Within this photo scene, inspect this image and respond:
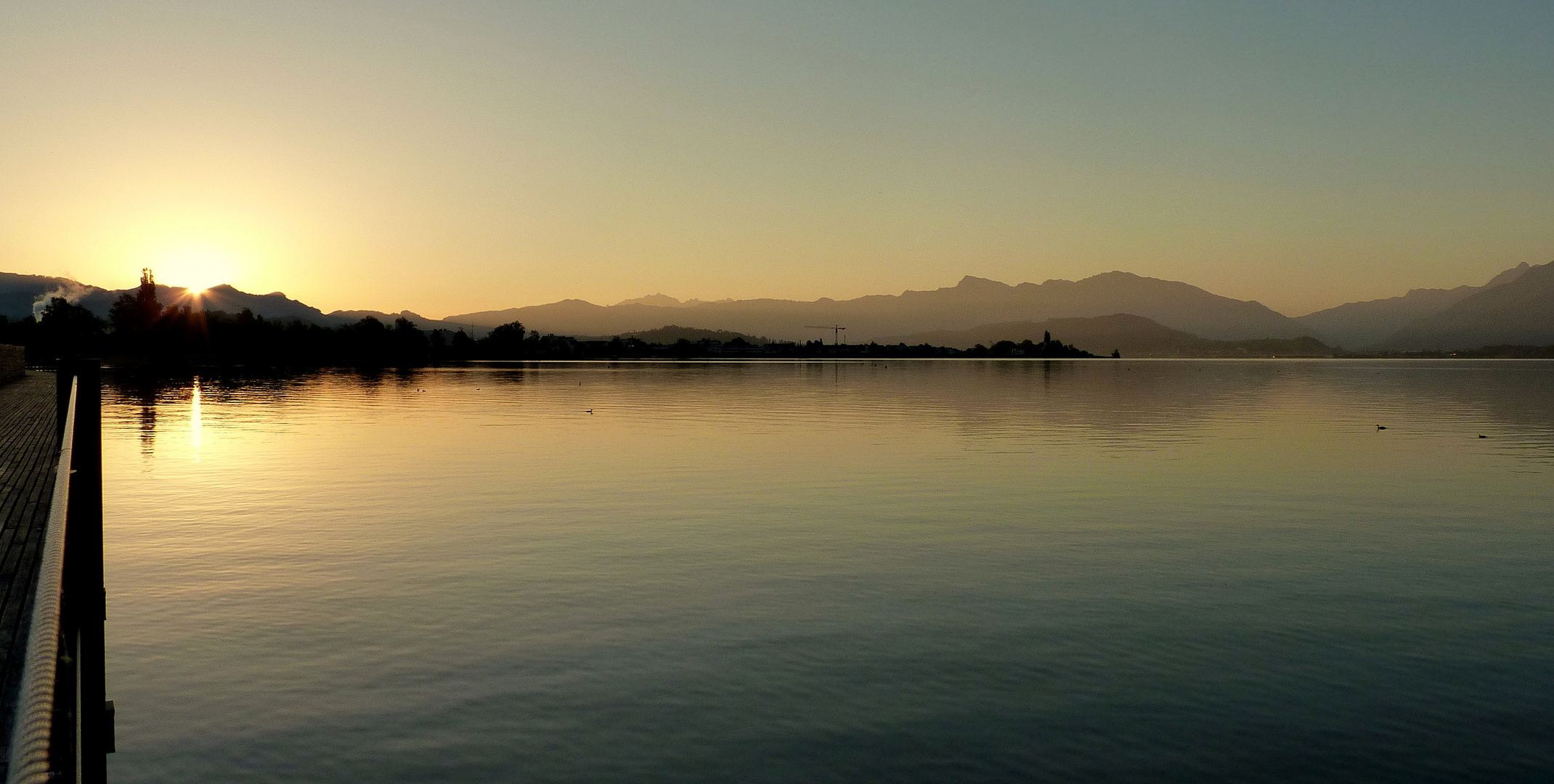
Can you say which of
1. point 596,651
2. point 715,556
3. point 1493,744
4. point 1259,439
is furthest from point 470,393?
point 1493,744

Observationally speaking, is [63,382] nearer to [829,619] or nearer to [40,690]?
[829,619]

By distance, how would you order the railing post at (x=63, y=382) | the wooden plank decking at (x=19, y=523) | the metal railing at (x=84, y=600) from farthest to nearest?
1. the railing post at (x=63, y=382)
2. the wooden plank decking at (x=19, y=523)
3. the metal railing at (x=84, y=600)

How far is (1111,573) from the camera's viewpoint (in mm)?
22047

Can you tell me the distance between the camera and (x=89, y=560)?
9109 mm

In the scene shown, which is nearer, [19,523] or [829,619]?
[829,619]

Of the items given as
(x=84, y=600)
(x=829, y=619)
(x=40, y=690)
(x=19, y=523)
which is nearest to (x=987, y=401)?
(x=829, y=619)

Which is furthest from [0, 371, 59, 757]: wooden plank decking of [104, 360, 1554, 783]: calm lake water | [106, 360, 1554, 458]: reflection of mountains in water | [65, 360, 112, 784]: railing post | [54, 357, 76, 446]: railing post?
[106, 360, 1554, 458]: reflection of mountains in water

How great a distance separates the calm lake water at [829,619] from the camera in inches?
490

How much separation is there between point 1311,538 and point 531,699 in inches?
833

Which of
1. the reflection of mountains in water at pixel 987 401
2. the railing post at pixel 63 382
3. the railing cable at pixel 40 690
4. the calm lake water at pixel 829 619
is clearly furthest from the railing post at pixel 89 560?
the reflection of mountains in water at pixel 987 401

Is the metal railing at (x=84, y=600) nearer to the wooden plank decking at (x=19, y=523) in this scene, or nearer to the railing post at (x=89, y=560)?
the railing post at (x=89, y=560)

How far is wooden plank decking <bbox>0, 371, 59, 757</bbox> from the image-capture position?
10.9m

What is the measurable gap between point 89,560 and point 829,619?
11.7 meters

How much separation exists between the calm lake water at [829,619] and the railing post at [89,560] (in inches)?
97.9
